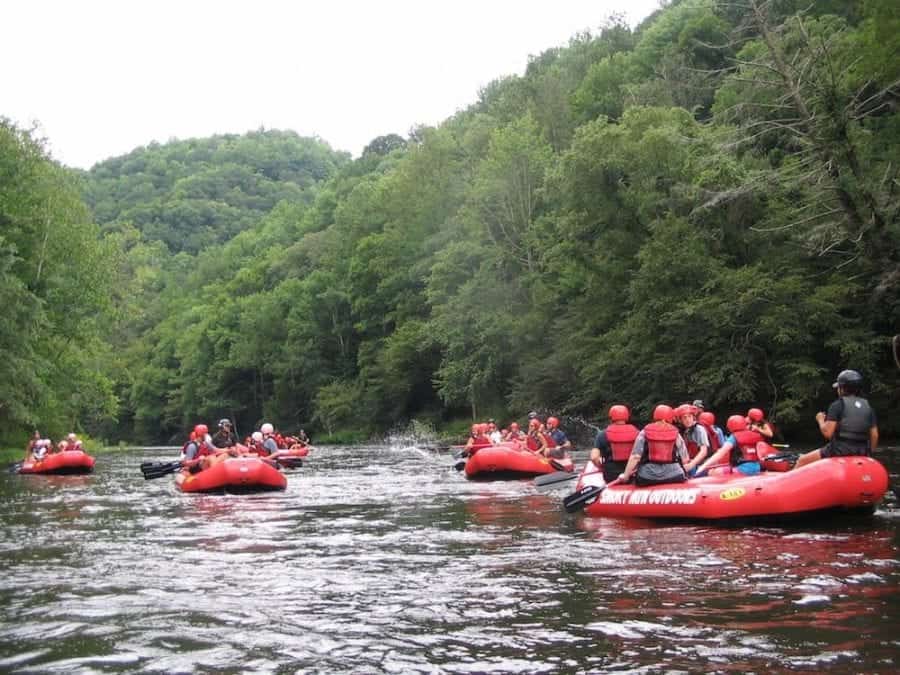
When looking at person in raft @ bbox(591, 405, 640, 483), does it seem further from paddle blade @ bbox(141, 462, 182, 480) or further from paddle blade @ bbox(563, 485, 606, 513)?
paddle blade @ bbox(141, 462, 182, 480)

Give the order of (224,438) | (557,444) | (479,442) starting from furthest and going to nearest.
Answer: (479,442) → (557,444) → (224,438)

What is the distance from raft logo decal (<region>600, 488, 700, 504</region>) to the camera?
36.9ft

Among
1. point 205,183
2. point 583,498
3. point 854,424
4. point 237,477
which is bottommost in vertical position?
point 583,498

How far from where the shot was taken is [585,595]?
291 inches

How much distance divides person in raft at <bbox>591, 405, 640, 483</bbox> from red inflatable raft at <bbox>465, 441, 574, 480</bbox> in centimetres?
716

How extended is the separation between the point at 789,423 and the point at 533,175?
18861 mm

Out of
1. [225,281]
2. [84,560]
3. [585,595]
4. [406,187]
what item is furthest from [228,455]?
[225,281]

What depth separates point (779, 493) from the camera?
34.2 feet

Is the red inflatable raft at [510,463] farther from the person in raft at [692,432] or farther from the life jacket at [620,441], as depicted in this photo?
the life jacket at [620,441]

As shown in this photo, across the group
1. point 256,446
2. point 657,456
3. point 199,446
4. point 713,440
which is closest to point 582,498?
point 657,456

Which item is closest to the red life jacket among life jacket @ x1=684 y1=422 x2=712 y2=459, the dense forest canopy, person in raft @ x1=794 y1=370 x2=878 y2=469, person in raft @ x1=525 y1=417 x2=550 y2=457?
life jacket @ x1=684 y1=422 x2=712 y2=459

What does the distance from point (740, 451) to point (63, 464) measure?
65.6 ft

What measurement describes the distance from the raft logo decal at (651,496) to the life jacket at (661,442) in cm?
41

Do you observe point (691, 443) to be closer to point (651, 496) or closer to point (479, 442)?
point (651, 496)
